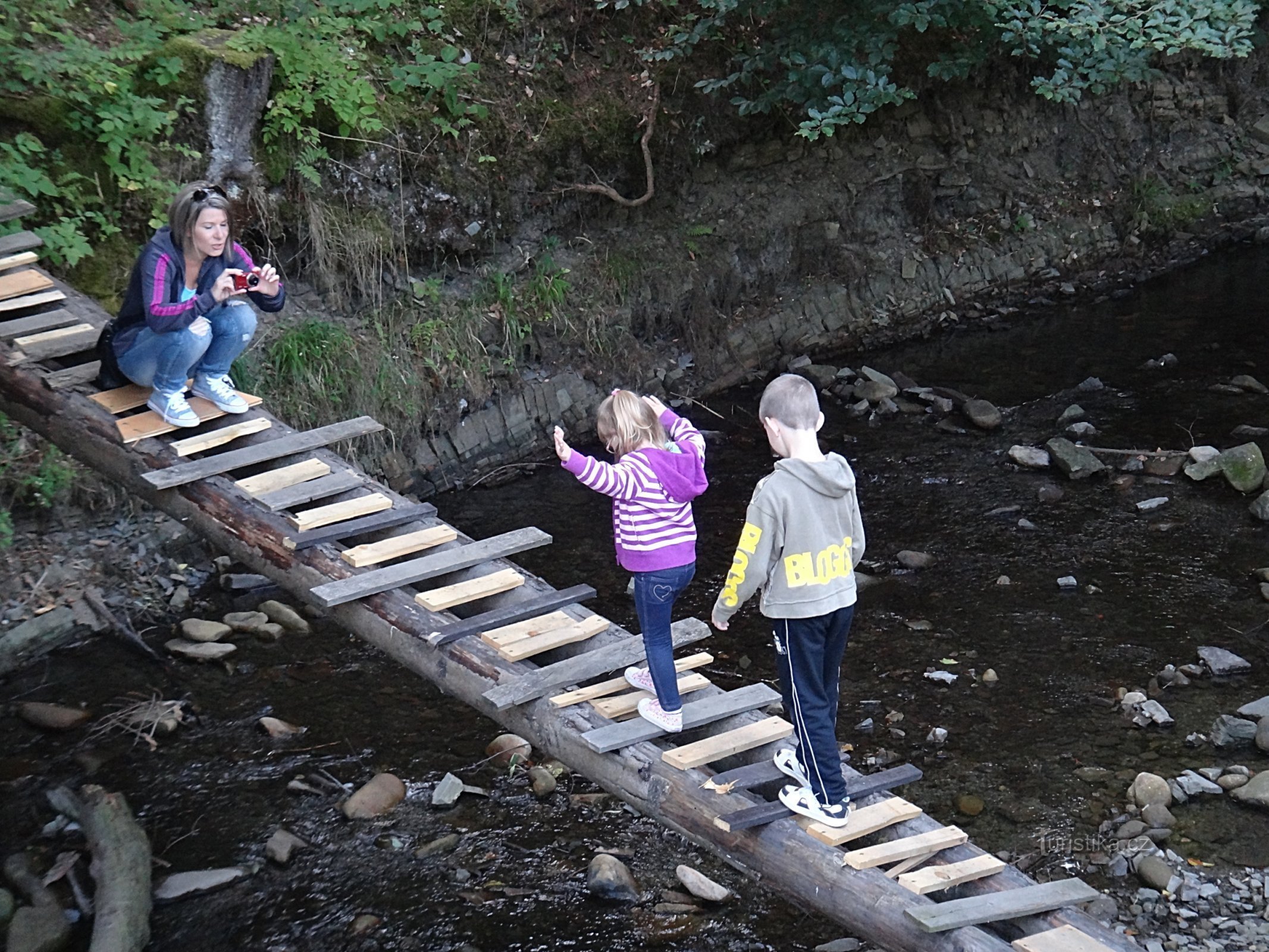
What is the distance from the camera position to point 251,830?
5.76 meters

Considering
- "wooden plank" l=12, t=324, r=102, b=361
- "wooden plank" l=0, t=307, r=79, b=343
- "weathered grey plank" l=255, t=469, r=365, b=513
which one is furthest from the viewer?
"wooden plank" l=0, t=307, r=79, b=343

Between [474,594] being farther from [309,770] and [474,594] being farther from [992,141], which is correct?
[992,141]

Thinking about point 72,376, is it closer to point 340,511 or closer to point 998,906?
point 340,511

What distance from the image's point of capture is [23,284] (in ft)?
23.1

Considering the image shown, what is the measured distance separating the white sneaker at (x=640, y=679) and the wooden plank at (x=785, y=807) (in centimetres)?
69

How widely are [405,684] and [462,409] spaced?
3.10 meters

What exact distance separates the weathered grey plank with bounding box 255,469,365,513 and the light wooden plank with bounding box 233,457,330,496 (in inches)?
1.3

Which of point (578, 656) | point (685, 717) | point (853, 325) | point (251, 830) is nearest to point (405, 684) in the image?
point (251, 830)

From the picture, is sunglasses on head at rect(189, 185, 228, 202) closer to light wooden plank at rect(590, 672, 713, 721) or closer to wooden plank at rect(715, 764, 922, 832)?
light wooden plank at rect(590, 672, 713, 721)

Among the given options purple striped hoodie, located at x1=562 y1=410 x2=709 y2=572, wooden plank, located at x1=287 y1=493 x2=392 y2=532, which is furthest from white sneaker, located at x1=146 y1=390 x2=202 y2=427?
purple striped hoodie, located at x1=562 y1=410 x2=709 y2=572

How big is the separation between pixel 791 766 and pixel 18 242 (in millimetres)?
5820

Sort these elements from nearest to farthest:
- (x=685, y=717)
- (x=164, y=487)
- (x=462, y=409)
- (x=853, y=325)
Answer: (x=685, y=717) < (x=164, y=487) < (x=462, y=409) < (x=853, y=325)

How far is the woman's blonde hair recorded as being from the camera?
5207 mm

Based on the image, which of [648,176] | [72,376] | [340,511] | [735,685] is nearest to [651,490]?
[340,511]
